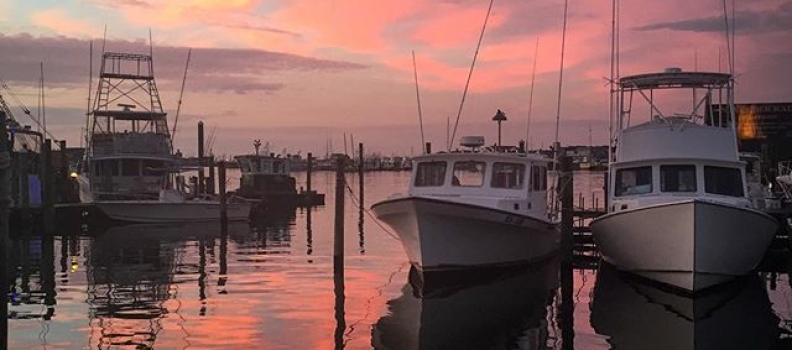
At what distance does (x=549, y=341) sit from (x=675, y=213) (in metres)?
4.90

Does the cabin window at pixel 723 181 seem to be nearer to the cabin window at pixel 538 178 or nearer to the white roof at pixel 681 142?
the white roof at pixel 681 142

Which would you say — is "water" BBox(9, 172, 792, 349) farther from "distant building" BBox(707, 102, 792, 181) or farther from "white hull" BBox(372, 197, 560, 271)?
"distant building" BBox(707, 102, 792, 181)

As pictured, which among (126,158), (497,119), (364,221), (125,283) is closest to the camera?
(125,283)

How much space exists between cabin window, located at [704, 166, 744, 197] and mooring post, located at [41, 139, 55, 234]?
24394 mm

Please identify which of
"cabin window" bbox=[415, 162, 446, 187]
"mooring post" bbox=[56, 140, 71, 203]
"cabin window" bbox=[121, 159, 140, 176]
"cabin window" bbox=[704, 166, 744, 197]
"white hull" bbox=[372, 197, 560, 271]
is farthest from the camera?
"mooring post" bbox=[56, 140, 71, 203]

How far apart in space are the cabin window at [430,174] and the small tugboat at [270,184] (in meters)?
32.1

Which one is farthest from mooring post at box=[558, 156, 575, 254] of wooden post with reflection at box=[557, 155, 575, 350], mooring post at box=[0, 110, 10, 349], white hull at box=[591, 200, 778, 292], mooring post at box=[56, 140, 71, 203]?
mooring post at box=[56, 140, 71, 203]

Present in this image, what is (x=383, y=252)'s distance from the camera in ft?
94.8

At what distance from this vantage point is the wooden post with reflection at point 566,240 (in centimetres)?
1748

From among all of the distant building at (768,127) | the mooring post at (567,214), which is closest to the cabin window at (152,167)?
the mooring post at (567,214)

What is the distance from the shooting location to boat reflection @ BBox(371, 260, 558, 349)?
47.9 ft

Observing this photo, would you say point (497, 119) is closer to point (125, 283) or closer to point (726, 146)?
point (726, 146)

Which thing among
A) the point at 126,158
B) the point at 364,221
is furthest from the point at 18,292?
the point at 364,221

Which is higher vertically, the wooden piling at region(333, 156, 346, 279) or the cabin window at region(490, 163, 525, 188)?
the cabin window at region(490, 163, 525, 188)
